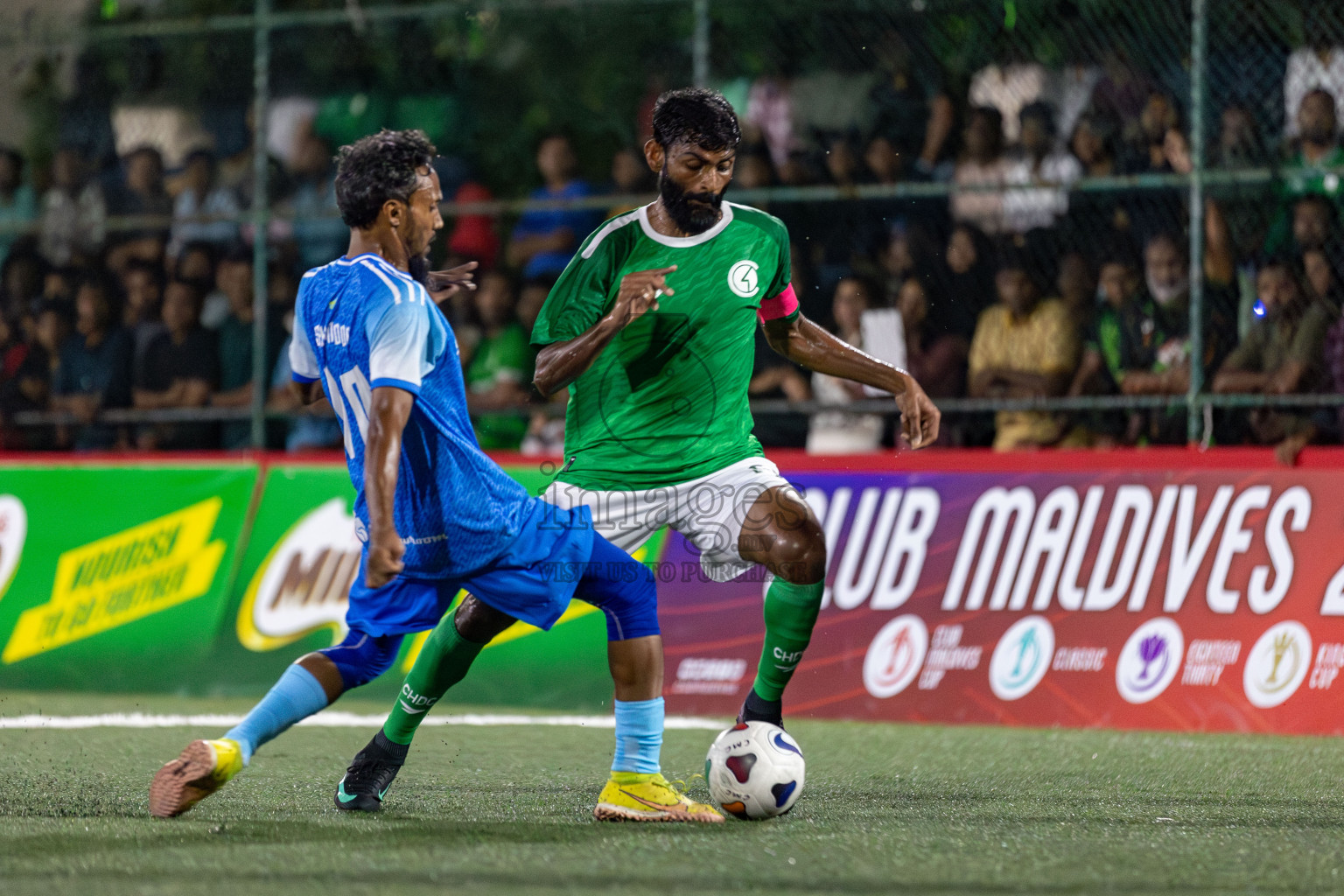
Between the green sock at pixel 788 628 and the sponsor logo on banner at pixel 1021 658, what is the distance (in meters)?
2.83

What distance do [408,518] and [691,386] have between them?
1306 millimetres

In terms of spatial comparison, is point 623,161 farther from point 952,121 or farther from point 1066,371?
point 1066,371

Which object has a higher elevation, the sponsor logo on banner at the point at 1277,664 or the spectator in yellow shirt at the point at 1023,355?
the spectator in yellow shirt at the point at 1023,355

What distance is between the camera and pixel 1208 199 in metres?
8.51

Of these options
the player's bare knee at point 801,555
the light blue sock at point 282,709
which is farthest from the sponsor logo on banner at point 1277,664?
the light blue sock at point 282,709

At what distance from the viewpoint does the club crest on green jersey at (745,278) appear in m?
5.52

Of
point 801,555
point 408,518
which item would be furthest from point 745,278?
point 408,518

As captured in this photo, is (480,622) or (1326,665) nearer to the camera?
(480,622)

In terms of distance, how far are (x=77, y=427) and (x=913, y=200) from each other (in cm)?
543

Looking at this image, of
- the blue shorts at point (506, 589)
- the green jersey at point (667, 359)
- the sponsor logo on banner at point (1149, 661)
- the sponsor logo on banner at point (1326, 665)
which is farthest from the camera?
the sponsor logo on banner at point (1149, 661)

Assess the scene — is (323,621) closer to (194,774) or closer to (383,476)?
(194,774)

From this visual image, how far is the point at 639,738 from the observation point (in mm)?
4734

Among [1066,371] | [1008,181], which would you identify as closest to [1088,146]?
[1008,181]

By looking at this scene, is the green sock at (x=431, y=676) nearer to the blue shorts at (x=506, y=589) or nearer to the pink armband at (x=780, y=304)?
the blue shorts at (x=506, y=589)
